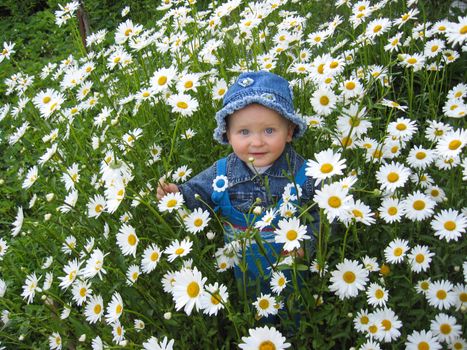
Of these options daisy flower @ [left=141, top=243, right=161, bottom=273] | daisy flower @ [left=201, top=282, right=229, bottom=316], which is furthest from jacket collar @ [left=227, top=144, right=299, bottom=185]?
daisy flower @ [left=201, top=282, right=229, bottom=316]

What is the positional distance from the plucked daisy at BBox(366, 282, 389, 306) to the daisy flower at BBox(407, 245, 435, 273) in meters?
0.14

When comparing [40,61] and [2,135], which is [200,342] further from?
[40,61]

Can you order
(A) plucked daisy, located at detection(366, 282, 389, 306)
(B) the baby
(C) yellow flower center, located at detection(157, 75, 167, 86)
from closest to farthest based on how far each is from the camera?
(A) plucked daisy, located at detection(366, 282, 389, 306)
(B) the baby
(C) yellow flower center, located at detection(157, 75, 167, 86)

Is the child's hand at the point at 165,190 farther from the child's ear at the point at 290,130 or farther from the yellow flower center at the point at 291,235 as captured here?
the yellow flower center at the point at 291,235

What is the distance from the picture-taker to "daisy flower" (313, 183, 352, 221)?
150cm

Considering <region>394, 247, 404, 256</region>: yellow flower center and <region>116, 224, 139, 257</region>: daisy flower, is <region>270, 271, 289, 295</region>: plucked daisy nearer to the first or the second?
<region>394, 247, 404, 256</region>: yellow flower center

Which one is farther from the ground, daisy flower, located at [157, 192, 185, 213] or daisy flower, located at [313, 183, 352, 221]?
daisy flower, located at [157, 192, 185, 213]

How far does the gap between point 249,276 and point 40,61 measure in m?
5.23

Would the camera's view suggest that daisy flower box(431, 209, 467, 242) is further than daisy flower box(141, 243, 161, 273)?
No

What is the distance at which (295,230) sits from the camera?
1653 millimetres

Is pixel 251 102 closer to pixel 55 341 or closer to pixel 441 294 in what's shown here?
pixel 441 294

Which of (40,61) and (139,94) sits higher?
(40,61)

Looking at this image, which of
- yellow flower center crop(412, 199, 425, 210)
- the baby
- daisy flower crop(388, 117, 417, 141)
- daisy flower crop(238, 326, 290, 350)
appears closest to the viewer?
daisy flower crop(238, 326, 290, 350)

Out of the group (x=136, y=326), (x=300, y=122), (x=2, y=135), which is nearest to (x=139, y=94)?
(x=300, y=122)
